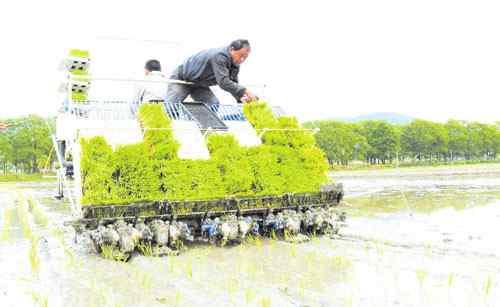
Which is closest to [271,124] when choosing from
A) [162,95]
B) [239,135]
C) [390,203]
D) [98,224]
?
[239,135]

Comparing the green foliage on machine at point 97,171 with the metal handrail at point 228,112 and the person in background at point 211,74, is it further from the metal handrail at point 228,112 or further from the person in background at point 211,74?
the metal handrail at point 228,112

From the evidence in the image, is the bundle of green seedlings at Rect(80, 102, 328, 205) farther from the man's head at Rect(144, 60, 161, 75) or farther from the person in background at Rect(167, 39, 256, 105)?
the man's head at Rect(144, 60, 161, 75)

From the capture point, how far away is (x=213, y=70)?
9547 millimetres

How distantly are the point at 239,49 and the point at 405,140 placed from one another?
94.3 meters

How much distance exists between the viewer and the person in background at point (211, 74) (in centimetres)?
939

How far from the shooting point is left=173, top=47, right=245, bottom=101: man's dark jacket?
9.36m

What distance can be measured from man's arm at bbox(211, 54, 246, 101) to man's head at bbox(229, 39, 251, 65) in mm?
227

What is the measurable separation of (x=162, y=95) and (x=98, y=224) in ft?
15.9

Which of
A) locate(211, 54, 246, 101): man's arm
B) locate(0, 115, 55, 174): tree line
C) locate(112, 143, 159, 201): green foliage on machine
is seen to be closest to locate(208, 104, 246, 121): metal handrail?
locate(211, 54, 246, 101): man's arm

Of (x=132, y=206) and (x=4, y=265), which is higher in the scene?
(x=132, y=206)

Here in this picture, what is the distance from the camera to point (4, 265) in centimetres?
732

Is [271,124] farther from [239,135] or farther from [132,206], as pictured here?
[132,206]

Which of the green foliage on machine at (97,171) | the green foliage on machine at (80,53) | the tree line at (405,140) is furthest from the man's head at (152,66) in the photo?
the tree line at (405,140)

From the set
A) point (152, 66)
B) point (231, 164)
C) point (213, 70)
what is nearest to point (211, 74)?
point (213, 70)
